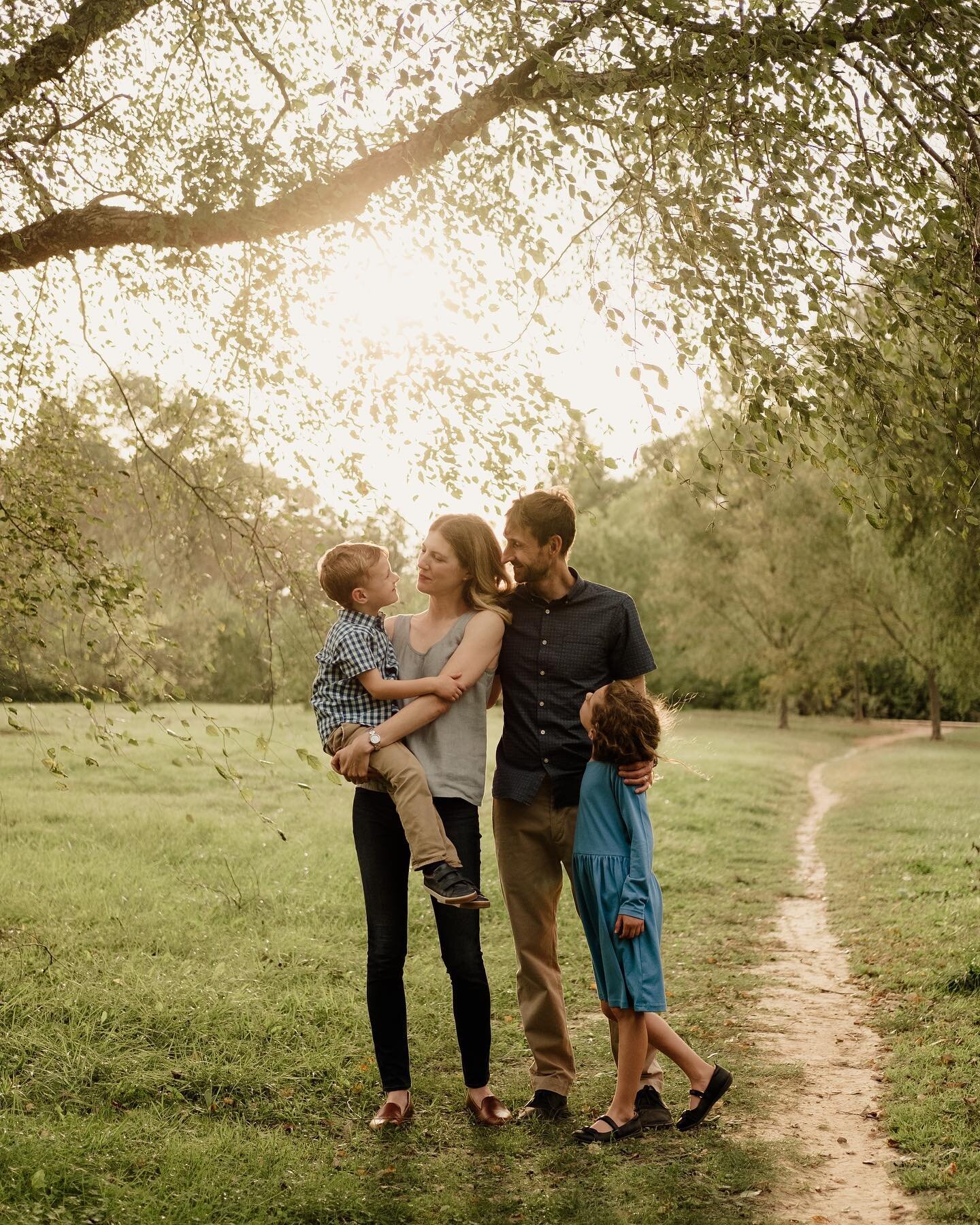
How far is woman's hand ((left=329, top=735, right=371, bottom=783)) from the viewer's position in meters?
4.46

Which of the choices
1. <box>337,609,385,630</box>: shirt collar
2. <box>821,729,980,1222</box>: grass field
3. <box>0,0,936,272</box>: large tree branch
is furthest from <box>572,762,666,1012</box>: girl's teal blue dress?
<box>0,0,936,272</box>: large tree branch

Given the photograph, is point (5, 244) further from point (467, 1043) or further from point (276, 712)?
point (276, 712)

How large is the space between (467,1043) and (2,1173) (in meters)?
1.82

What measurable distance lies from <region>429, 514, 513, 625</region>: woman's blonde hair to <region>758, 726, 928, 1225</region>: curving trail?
2.49 meters

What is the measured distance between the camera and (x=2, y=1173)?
156 inches

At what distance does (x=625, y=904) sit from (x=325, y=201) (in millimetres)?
3932

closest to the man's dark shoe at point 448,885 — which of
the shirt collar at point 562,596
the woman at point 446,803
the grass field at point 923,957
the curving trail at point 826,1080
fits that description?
the woman at point 446,803

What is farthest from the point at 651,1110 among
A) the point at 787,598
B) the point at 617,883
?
the point at 787,598

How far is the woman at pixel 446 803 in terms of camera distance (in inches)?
181

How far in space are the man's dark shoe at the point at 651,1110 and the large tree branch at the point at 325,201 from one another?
4.25m

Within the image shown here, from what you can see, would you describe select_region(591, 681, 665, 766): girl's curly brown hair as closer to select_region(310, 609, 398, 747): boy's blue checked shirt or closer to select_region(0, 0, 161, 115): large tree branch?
select_region(310, 609, 398, 747): boy's blue checked shirt

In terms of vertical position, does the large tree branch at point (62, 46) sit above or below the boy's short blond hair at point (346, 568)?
above

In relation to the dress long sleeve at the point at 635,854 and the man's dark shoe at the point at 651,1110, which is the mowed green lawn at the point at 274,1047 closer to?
the man's dark shoe at the point at 651,1110

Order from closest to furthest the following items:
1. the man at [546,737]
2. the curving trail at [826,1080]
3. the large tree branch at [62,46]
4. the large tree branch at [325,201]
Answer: the curving trail at [826,1080] < the man at [546,737] < the large tree branch at [325,201] < the large tree branch at [62,46]
